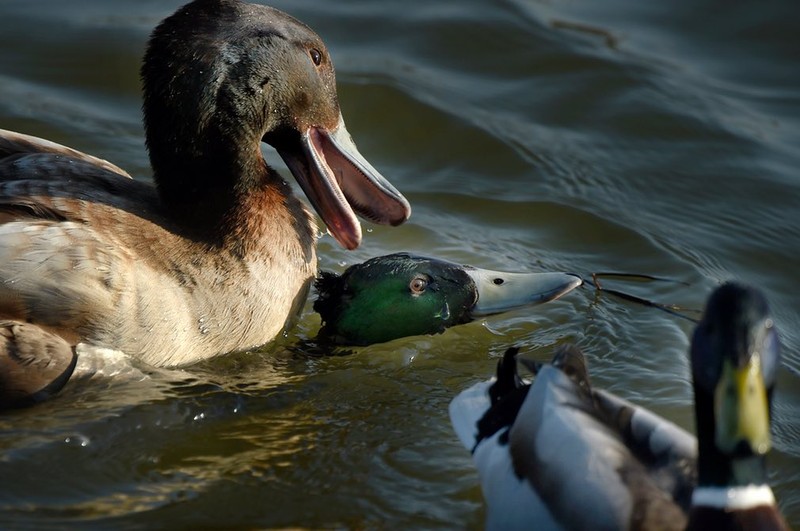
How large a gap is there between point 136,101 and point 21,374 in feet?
13.4

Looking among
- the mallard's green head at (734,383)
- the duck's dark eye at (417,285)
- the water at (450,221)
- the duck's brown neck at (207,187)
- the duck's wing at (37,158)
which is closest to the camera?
the mallard's green head at (734,383)

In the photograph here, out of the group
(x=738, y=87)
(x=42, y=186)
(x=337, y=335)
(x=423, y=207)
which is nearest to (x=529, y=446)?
(x=337, y=335)

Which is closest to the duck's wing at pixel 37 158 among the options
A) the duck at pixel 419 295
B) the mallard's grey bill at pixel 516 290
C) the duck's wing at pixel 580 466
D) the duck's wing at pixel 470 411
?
the duck at pixel 419 295

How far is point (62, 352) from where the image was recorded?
5.64m

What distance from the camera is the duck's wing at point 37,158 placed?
607cm

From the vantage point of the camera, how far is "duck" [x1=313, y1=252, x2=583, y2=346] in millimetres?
6434

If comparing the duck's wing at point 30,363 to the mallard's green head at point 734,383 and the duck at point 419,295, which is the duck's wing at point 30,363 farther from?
the mallard's green head at point 734,383

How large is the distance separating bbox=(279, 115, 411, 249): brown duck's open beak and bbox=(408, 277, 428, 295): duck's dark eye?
423 mm

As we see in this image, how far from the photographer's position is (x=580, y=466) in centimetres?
450

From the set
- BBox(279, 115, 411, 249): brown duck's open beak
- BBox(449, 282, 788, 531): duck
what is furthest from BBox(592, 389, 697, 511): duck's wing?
BBox(279, 115, 411, 249): brown duck's open beak

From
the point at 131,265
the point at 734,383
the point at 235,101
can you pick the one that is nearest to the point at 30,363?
the point at 131,265

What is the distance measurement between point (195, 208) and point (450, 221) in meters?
2.27

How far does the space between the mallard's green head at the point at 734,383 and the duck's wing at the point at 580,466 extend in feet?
0.70

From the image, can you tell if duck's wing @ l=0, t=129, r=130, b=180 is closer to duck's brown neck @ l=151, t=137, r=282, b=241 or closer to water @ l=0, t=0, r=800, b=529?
duck's brown neck @ l=151, t=137, r=282, b=241
